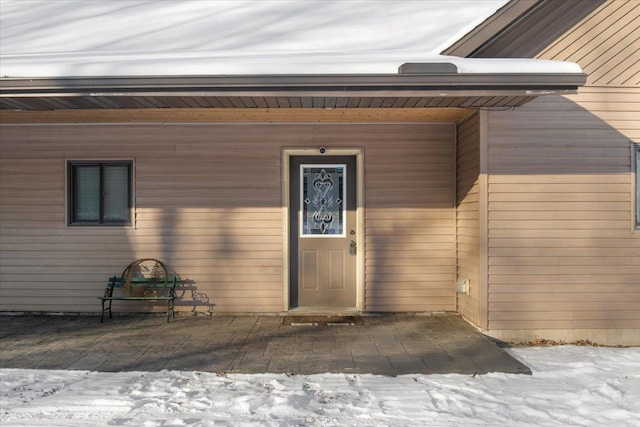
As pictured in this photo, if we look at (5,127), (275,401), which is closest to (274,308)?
(275,401)

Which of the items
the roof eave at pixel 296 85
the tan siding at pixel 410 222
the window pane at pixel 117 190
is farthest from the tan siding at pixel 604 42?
the window pane at pixel 117 190

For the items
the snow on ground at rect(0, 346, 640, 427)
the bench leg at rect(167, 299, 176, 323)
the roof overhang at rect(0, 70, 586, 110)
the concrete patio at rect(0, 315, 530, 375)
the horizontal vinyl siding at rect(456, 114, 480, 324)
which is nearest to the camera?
the snow on ground at rect(0, 346, 640, 427)

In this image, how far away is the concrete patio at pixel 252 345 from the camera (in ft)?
16.0

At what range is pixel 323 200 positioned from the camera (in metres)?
7.34

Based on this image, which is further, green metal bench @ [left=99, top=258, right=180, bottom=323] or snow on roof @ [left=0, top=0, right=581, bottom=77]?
green metal bench @ [left=99, top=258, right=180, bottom=323]

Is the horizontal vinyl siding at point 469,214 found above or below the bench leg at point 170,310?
above

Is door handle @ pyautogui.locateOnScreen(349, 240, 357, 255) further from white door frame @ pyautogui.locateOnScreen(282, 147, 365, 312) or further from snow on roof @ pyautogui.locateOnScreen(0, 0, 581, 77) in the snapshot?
snow on roof @ pyautogui.locateOnScreen(0, 0, 581, 77)

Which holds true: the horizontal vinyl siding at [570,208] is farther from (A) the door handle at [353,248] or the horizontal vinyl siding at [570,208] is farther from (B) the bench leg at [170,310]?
(B) the bench leg at [170,310]

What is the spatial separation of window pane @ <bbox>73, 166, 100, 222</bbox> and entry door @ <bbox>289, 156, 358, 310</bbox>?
275cm

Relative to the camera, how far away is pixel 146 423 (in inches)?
143

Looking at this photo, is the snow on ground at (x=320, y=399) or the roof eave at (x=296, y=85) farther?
the roof eave at (x=296, y=85)

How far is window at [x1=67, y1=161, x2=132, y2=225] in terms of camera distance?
7234 mm

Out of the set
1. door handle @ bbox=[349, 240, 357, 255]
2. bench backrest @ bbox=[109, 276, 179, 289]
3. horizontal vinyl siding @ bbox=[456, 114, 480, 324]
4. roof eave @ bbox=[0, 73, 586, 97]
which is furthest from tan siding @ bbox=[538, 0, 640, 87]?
bench backrest @ bbox=[109, 276, 179, 289]

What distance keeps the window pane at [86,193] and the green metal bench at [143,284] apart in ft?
3.05
